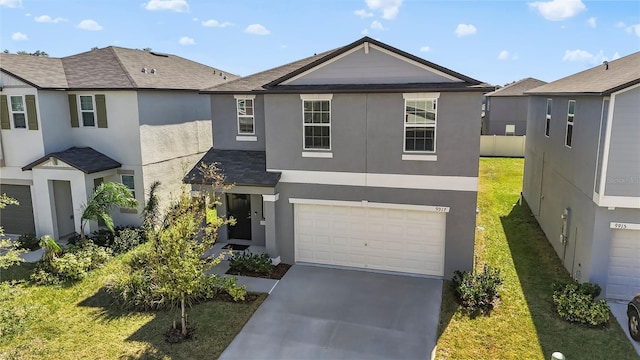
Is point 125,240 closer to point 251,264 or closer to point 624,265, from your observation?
point 251,264

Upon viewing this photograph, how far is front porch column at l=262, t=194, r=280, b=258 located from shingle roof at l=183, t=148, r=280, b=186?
0.58m

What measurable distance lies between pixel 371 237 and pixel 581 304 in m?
6.16

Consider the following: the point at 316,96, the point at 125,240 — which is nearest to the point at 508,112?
the point at 316,96

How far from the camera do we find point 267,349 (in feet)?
33.5

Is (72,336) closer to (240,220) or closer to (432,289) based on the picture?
(240,220)

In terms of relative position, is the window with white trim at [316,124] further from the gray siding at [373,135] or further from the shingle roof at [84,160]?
the shingle roof at [84,160]

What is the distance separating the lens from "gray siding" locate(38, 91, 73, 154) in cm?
1702

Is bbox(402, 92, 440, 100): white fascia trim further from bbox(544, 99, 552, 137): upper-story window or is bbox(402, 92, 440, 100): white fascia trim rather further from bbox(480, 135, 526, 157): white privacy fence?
bbox(480, 135, 526, 157): white privacy fence

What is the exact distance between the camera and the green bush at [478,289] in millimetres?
11742

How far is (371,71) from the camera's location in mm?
13727

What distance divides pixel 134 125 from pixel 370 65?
10.1 m

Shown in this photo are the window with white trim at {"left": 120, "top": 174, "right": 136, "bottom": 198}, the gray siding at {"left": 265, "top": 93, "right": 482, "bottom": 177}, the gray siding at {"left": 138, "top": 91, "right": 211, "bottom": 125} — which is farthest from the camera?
the window with white trim at {"left": 120, "top": 174, "right": 136, "bottom": 198}

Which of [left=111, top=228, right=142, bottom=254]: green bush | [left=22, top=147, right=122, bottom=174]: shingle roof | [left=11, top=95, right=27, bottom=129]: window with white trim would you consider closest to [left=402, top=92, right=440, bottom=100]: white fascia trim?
[left=111, top=228, right=142, bottom=254]: green bush

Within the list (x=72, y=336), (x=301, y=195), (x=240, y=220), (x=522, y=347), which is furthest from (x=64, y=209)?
(x=522, y=347)
